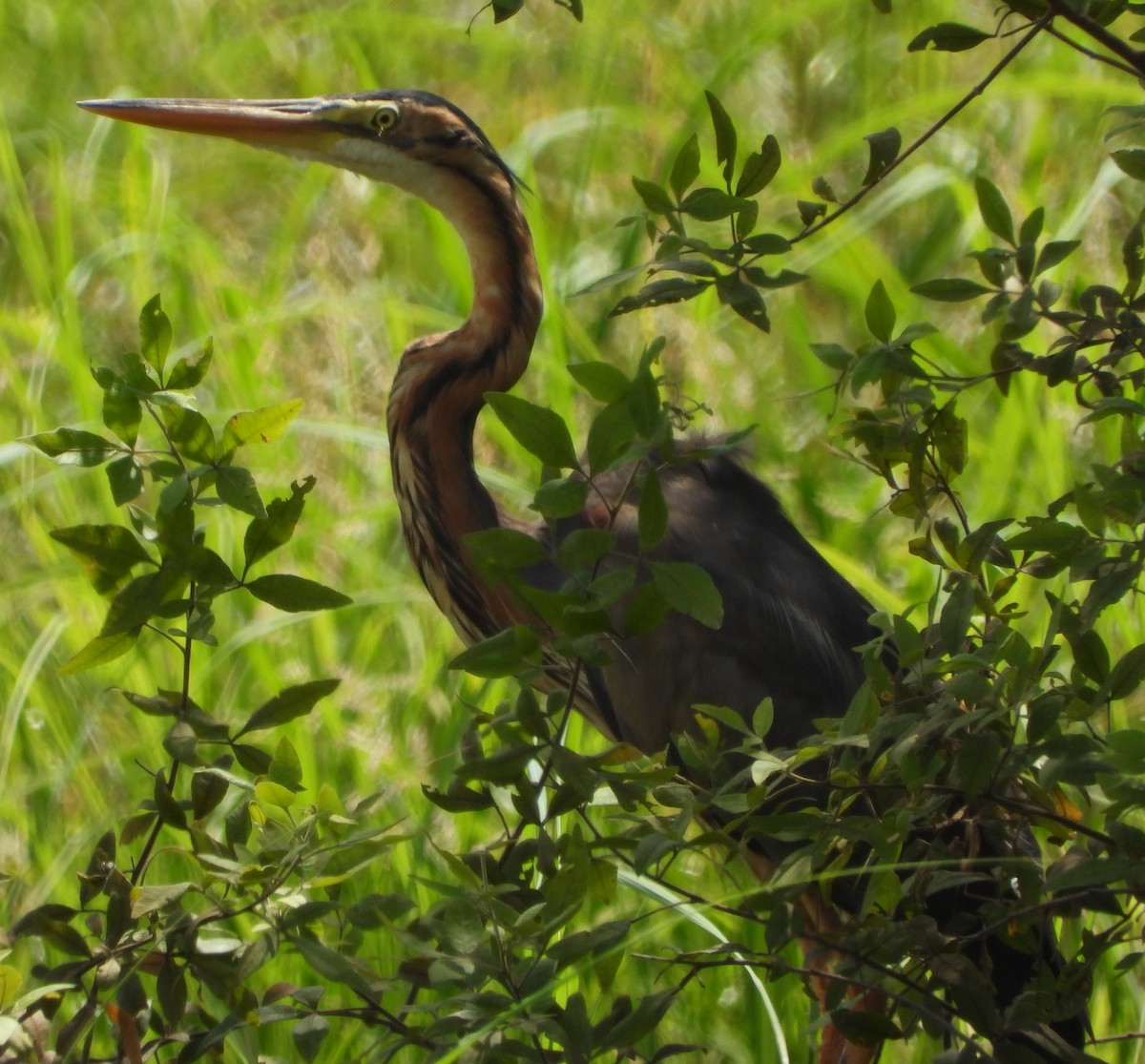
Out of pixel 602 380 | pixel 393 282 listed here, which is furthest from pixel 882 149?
pixel 393 282

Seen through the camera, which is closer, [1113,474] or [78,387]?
[1113,474]

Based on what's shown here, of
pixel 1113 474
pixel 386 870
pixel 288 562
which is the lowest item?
pixel 386 870

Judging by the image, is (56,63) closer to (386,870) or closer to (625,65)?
(625,65)

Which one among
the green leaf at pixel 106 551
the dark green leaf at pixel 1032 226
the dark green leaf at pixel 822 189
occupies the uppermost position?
Answer: the dark green leaf at pixel 822 189

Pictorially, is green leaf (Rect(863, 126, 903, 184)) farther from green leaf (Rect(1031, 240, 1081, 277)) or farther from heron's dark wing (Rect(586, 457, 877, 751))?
heron's dark wing (Rect(586, 457, 877, 751))

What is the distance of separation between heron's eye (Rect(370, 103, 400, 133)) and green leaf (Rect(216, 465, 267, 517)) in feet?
3.92

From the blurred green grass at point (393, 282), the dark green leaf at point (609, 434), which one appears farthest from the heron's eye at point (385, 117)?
the dark green leaf at point (609, 434)

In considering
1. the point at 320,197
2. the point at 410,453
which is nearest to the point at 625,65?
the point at 320,197

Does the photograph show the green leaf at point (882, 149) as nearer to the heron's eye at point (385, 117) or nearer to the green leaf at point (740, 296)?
the green leaf at point (740, 296)

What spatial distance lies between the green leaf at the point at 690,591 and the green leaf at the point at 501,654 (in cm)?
7

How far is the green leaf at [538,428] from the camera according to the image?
91 cm

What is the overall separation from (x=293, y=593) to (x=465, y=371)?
1070 mm

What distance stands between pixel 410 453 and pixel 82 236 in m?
1.61

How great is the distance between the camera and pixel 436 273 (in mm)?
3410
